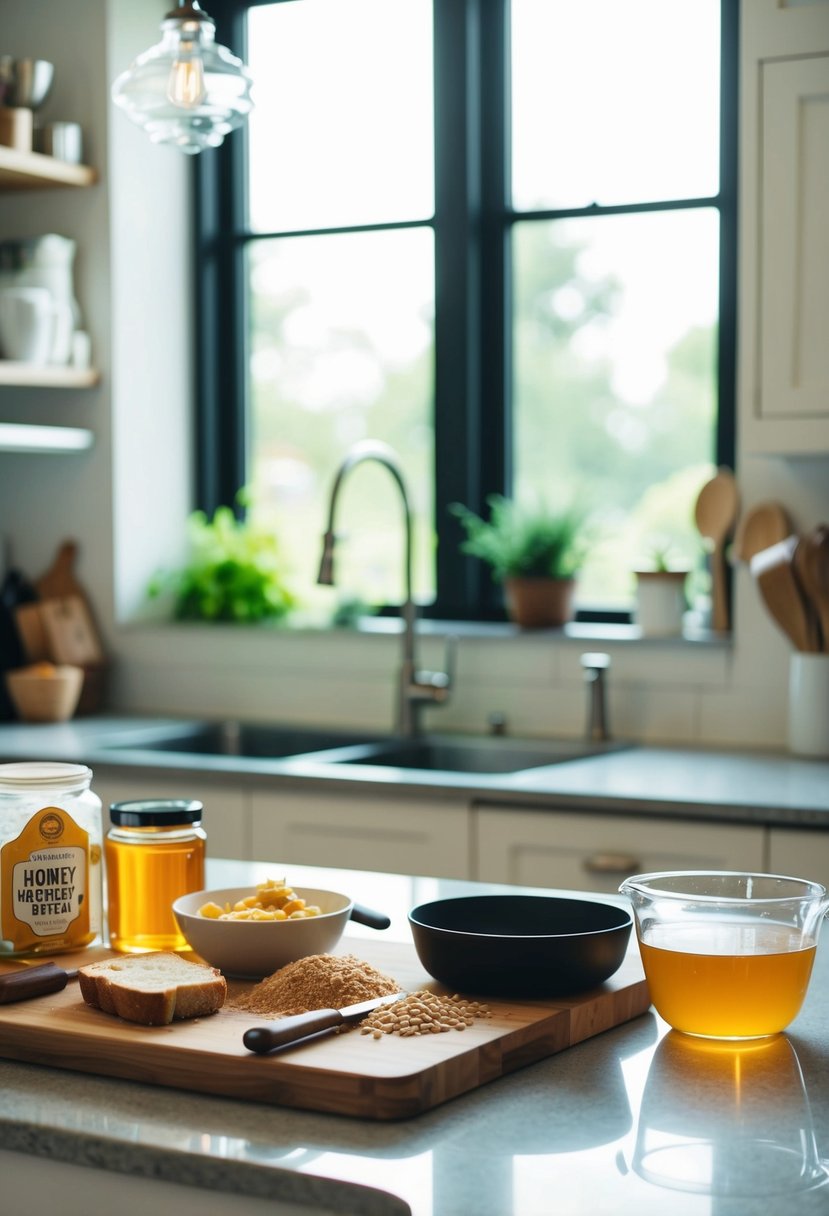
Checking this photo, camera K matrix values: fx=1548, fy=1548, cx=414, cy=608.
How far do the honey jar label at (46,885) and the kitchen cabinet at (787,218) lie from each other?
189 centimetres

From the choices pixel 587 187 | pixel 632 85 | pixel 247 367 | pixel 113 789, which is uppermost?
pixel 632 85

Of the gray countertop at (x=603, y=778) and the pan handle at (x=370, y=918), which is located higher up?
the pan handle at (x=370, y=918)

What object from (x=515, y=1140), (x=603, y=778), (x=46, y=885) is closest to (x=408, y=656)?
(x=603, y=778)

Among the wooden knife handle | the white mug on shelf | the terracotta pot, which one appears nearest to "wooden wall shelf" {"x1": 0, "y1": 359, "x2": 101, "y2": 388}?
the white mug on shelf

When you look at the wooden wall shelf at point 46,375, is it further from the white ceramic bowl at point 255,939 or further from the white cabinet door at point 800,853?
the white ceramic bowl at point 255,939

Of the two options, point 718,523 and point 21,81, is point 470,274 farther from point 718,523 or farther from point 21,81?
point 21,81

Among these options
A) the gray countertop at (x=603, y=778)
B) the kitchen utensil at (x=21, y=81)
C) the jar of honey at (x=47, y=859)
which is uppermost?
the kitchen utensil at (x=21, y=81)

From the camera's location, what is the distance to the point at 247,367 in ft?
13.7

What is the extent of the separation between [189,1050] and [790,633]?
2163 millimetres

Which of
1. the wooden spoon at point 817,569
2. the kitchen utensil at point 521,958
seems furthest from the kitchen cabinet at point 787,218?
the kitchen utensil at point 521,958

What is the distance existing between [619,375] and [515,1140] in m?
2.81

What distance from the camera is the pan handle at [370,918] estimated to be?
1.50 metres

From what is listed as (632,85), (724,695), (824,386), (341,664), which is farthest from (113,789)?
(632,85)

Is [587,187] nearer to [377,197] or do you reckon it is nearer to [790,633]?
[377,197]
